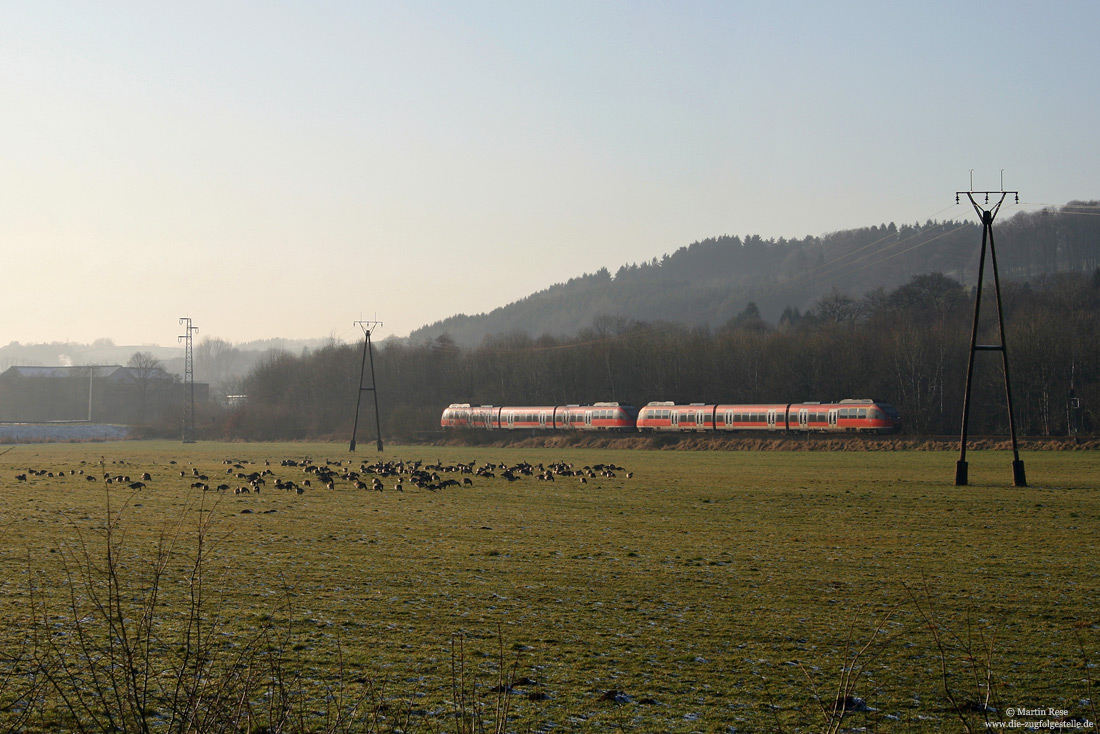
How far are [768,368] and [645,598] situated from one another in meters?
101

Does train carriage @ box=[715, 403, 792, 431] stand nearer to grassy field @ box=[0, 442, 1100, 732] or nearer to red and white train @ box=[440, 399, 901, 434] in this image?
red and white train @ box=[440, 399, 901, 434]

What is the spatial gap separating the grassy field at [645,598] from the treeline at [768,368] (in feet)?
218

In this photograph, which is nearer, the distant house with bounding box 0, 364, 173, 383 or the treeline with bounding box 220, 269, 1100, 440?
the treeline with bounding box 220, 269, 1100, 440

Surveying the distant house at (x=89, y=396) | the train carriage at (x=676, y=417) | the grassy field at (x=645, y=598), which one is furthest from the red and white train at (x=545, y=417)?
the distant house at (x=89, y=396)

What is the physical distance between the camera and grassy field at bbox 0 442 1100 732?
308 inches

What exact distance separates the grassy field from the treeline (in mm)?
66315

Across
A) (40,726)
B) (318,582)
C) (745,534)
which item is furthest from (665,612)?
(745,534)

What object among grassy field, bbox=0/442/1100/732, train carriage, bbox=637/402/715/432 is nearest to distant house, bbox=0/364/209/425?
train carriage, bbox=637/402/715/432

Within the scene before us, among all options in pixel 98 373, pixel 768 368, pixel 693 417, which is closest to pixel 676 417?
pixel 693 417

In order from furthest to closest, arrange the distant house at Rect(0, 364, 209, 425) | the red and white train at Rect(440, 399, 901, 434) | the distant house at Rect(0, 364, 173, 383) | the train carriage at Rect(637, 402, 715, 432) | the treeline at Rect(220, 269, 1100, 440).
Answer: the distant house at Rect(0, 364, 173, 383), the distant house at Rect(0, 364, 209, 425), the treeline at Rect(220, 269, 1100, 440), the train carriage at Rect(637, 402, 715, 432), the red and white train at Rect(440, 399, 901, 434)

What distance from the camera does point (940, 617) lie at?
11.2 metres

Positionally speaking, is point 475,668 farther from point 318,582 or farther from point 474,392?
Result: point 474,392

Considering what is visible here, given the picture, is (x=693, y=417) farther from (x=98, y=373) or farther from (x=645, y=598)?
(x=98, y=373)

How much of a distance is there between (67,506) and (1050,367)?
275 ft
